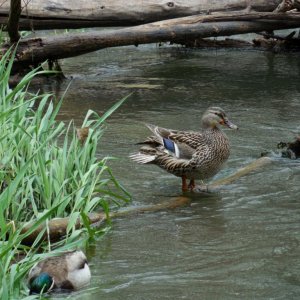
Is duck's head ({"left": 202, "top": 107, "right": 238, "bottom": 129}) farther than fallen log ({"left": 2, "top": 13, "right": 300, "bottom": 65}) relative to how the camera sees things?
No

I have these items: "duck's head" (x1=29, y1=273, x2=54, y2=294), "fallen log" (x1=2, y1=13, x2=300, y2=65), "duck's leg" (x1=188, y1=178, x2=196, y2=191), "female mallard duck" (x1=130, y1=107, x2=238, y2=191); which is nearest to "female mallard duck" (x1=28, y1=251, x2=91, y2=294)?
"duck's head" (x1=29, y1=273, x2=54, y2=294)

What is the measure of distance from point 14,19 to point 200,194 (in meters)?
3.96

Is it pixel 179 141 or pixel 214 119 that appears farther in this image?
pixel 214 119

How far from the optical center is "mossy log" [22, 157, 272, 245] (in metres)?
5.98

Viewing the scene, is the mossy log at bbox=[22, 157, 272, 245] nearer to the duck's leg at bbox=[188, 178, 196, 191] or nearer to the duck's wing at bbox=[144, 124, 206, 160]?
the duck's leg at bbox=[188, 178, 196, 191]

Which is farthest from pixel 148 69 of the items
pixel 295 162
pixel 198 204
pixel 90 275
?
pixel 90 275

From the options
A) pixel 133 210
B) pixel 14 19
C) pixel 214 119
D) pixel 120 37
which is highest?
pixel 14 19

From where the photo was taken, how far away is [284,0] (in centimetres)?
1253

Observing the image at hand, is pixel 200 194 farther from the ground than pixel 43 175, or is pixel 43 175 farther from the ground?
pixel 43 175

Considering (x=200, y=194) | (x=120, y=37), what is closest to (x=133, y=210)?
(x=200, y=194)

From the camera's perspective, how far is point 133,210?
688 centimetres

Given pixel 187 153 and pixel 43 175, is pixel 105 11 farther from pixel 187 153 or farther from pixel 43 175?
pixel 43 175

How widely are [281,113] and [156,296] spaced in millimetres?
5435

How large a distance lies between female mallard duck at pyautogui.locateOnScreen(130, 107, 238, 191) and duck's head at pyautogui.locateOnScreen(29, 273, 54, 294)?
2.59 meters
